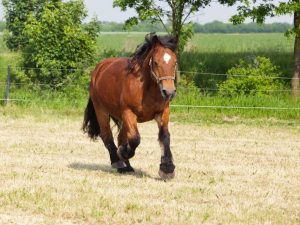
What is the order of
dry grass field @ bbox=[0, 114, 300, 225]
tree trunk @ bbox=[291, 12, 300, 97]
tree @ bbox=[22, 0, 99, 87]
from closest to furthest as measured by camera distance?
dry grass field @ bbox=[0, 114, 300, 225] < tree trunk @ bbox=[291, 12, 300, 97] < tree @ bbox=[22, 0, 99, 87]

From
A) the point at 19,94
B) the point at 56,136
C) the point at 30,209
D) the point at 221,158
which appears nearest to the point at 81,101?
the point at 19,94

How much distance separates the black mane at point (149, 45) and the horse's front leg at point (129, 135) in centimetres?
71

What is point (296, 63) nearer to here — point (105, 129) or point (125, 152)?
point (105, 129)

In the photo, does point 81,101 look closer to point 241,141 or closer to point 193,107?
point 193,107

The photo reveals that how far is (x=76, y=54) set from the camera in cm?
2203

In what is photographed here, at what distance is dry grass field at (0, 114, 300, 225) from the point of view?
24.0 feet

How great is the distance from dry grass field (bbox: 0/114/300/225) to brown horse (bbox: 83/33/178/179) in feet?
1.36

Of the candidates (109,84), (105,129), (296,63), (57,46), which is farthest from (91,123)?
(296,63)

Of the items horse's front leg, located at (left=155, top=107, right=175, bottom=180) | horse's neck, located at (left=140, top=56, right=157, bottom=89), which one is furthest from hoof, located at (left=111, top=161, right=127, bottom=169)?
horse's neck, located at (left=140, top=56, right=157, bottom=89)

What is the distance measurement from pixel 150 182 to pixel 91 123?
89.8 inches

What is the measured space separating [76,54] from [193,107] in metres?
4.82

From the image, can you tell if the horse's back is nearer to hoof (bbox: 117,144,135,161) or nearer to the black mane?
the black mane

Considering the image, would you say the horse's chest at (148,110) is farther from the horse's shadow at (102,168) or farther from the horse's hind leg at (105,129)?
the horse's hind leg at (105,129)

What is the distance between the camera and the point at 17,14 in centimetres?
3114
